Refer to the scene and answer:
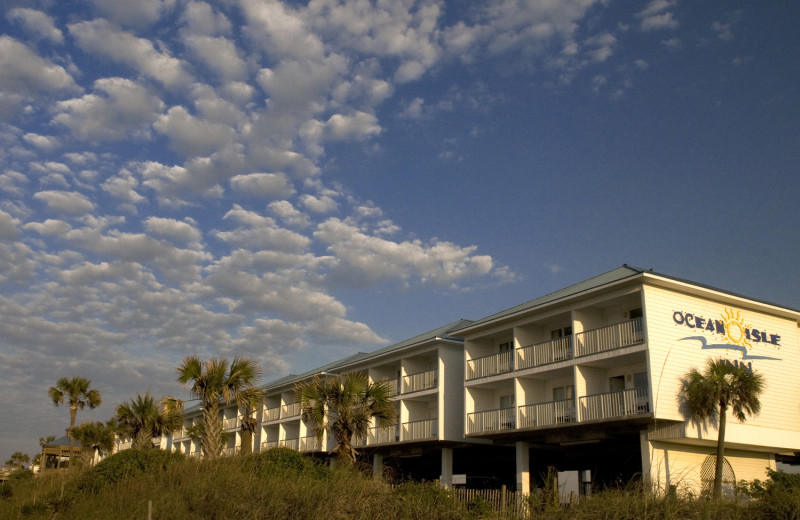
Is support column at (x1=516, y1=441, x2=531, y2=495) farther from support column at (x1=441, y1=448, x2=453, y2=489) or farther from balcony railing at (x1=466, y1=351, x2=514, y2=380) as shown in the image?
support column at (x1=441, y1=448, x2=453, y2=489)

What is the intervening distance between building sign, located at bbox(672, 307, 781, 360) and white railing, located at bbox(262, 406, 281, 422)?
1246 inches

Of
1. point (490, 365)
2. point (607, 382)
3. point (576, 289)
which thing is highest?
point (576, 289)

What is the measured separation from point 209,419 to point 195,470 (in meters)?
7.91

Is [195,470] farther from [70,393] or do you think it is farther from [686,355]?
[70,393]

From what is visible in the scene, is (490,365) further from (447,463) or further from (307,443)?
(307,443)

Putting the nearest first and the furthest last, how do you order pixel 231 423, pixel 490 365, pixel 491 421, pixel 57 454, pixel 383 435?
pixel 491 421 < pixel 490 365 < pixel 383 435 < pixel 57 454 < pixel 231 423

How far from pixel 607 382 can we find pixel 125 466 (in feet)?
57.8

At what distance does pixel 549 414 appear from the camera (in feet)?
97.7

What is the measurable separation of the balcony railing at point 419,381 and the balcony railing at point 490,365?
2.85m

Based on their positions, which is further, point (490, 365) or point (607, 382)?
point (490, 365)

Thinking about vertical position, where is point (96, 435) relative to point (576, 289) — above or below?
below

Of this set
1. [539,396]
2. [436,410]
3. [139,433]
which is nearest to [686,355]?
[539,396]

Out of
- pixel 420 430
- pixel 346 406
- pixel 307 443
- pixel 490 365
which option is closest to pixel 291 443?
pixel 307 443

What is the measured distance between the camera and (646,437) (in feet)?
87.9
